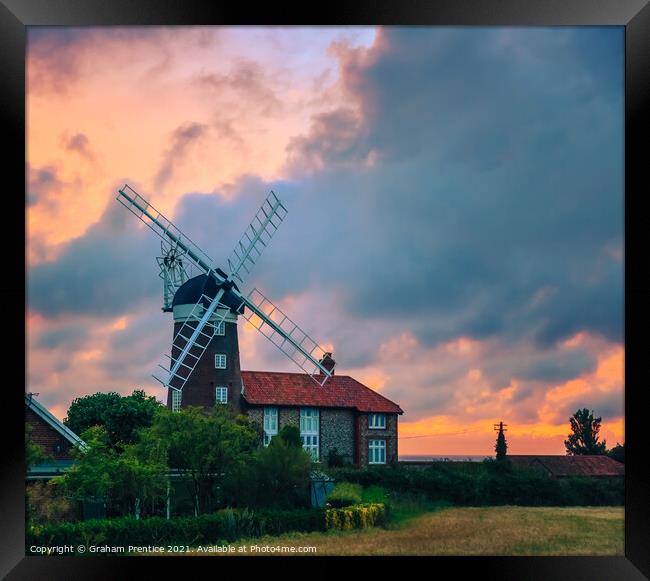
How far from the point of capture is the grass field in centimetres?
1518

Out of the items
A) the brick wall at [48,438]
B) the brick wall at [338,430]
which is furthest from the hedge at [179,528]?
the brick wall at [338,430]

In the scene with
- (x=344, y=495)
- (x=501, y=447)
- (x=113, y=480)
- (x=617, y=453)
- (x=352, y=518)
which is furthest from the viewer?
(x=617, y=453)

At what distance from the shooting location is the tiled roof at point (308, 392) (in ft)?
98.6

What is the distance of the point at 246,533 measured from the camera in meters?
16.3

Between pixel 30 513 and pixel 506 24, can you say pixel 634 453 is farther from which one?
pixel 30 513

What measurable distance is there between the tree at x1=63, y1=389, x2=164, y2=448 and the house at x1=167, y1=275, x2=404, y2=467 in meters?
2.16

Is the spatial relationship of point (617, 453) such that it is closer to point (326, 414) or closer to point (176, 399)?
point (326, 414)

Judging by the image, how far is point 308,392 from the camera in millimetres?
30906

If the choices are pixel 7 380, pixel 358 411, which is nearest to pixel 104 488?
pixel 7 380

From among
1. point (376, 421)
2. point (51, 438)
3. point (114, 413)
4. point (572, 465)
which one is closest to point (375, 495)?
point (572, 465)

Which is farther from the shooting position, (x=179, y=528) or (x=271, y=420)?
(x=271, y=420)

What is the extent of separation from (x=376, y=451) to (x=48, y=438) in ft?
46.1

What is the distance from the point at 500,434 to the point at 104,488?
9.14 m

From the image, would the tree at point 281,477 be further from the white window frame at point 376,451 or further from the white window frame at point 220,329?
the white window frame at point 376,451
